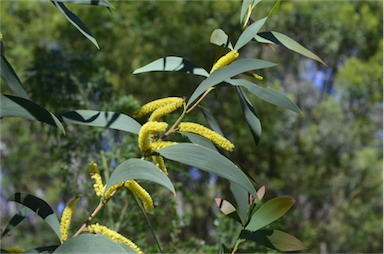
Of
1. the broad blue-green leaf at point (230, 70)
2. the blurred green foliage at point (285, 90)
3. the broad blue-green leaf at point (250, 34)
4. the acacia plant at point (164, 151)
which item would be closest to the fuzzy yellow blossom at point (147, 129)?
the acacia plant at point (164, 151)

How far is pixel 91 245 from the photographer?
2.20ft

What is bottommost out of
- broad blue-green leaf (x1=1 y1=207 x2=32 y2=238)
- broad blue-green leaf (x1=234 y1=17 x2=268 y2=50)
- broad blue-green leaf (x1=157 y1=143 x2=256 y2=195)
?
broad blue-green leaf (x1=1 y1=207 x2=32 y2=238)

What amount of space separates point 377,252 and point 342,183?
1.23m

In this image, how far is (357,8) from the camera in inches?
281

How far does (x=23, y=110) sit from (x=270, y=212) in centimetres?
37

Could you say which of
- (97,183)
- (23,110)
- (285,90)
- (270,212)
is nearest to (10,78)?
(23,110)

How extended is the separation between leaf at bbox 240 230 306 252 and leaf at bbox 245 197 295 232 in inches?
0.4

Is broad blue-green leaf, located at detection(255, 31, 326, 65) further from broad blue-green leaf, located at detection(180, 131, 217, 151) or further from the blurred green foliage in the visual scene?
the blurred green foliage

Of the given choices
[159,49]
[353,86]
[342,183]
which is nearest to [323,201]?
[342,183]

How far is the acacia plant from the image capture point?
71 centimetres

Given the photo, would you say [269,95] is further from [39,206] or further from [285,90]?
[285,90]

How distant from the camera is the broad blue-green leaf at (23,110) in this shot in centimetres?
74

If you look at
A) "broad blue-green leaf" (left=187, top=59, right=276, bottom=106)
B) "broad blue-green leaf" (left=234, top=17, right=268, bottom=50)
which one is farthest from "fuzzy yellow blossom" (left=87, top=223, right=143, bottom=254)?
"broad blue-green leaf" (left=234, top=17, right=268, bottom=50)

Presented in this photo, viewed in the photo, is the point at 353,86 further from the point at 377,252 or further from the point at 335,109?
the point at 377,252
